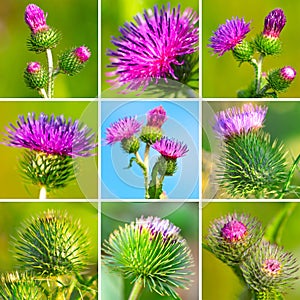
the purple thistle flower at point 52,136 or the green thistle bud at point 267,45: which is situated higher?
the green thistle bud at point 267,45

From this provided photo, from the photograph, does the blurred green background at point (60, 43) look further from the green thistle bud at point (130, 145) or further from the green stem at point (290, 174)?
the green stem at point (290, 174)

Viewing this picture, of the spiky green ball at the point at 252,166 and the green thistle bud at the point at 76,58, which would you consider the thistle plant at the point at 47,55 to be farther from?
the spiky green ball at the point at 252,166

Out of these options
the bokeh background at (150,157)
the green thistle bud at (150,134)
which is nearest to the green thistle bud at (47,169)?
the bokeh background at (150,157)

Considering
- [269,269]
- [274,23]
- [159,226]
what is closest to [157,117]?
[159,226]

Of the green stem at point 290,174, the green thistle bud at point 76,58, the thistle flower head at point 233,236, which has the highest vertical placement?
the green thistle bud at point 76,58

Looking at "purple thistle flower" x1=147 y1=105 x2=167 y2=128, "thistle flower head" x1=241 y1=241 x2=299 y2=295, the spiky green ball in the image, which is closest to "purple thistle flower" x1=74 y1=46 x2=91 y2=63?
"purple thistle flower" x1=147 y1=105 x2=167 y2=128

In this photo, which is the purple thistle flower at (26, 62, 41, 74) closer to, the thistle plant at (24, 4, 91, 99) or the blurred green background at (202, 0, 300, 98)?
the thistle plant at (24, 4, 91, 99)

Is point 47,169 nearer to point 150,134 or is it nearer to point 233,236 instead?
point 150,134
